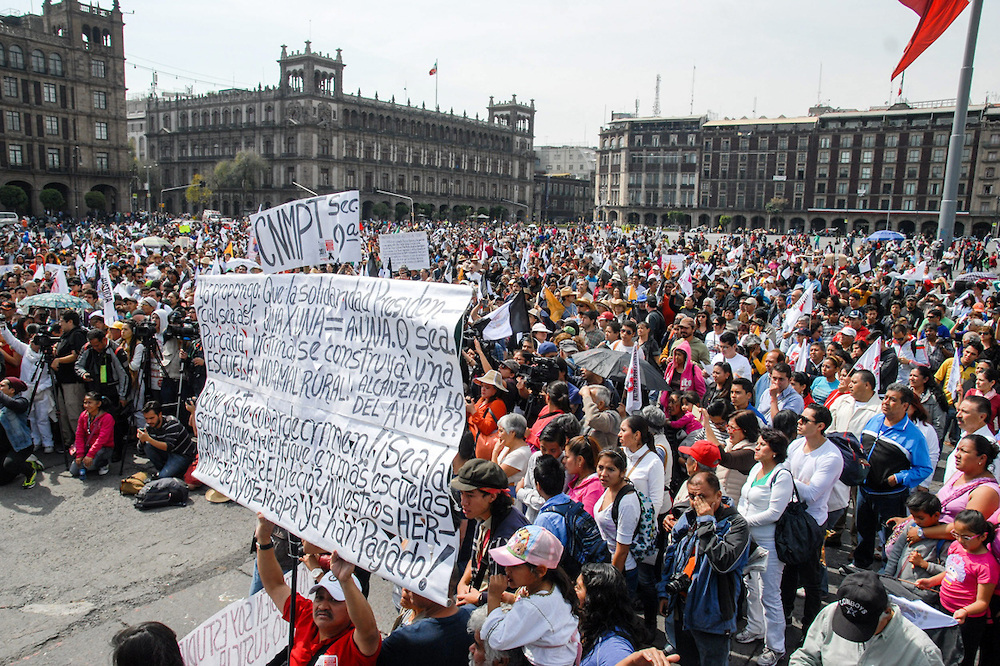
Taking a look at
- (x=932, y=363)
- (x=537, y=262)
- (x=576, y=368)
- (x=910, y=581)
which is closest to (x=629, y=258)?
(x=537, y=262)

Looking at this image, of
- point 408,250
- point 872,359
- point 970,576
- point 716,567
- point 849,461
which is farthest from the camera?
point 408,250

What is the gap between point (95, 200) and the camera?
189 ft

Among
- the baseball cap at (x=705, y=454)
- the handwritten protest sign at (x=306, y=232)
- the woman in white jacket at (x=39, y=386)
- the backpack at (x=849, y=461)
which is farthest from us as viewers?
the woman in white jacket at (x=39, y=386)

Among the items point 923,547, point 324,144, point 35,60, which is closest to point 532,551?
point 923,547

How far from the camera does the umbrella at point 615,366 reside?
693cm

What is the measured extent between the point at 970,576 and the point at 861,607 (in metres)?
1.38

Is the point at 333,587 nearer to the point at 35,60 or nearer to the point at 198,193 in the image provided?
the point at 35,60

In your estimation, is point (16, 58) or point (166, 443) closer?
point (166, 443)

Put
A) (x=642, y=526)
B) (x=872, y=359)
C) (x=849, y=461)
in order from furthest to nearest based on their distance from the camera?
(x=872, y=359) < (x=849, y=461) < (x=642, y=526)

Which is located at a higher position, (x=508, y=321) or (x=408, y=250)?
(x=408, y=250)

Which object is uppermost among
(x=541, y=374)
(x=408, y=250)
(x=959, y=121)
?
(x=959, y=121)

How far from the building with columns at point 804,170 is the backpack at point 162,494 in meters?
80.2

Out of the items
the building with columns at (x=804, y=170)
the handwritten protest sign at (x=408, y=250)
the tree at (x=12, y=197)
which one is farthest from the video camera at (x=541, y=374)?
the building with columns at (x=804, y=170)

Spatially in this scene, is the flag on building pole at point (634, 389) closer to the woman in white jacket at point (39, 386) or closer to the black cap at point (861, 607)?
the black cap at point (861, 607)
